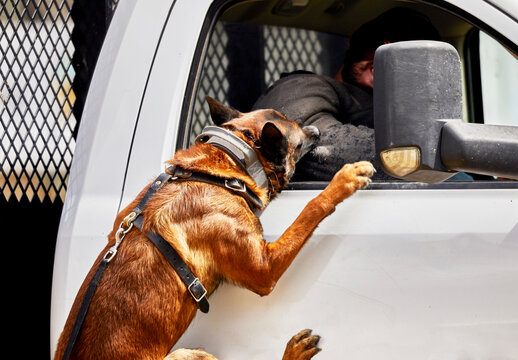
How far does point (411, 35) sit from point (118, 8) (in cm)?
128

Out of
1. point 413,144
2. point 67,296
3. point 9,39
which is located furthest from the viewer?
point 9,39

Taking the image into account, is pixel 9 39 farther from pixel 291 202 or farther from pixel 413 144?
pixel 413 144

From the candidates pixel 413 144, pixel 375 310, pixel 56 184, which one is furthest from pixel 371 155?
pixel 56 184

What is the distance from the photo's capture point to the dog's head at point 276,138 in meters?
2.10

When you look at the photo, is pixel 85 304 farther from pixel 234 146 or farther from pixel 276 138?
pixel 276 138

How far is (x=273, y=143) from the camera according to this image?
6.96 feet

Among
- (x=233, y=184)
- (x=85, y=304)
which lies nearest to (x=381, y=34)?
(x=233, y=184)

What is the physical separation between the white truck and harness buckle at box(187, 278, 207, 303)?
0.19ft

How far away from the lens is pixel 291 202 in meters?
1.95

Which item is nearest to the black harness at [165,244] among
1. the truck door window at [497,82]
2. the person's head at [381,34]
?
the person's head at [381,34]

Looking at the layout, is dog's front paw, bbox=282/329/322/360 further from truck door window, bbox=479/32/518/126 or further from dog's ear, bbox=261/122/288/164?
truck door window, bbox=479/32/518/126

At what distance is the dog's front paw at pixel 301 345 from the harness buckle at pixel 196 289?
0.27 metres

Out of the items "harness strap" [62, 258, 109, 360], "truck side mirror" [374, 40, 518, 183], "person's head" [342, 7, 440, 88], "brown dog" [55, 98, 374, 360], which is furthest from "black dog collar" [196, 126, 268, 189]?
"person's head" [342, 7, 440, 88]

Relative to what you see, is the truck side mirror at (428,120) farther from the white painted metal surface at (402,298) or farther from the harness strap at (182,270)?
the harness strap at (182,270)
